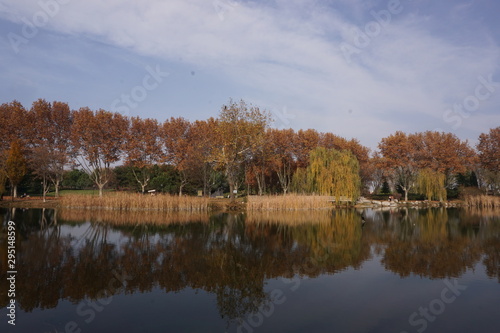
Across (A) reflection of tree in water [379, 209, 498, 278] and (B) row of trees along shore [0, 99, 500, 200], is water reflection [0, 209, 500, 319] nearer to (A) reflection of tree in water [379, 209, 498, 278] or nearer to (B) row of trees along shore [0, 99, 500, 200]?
(A) reflection of tree in water [379, 209, 498, 278]

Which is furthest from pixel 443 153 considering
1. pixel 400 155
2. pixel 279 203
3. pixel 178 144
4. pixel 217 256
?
pixel 217 256

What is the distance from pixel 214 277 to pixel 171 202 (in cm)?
2229

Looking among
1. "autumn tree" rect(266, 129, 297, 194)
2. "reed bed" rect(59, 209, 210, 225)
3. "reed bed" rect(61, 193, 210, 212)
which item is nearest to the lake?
"reed bed" rect(59, 209, 210, 225)

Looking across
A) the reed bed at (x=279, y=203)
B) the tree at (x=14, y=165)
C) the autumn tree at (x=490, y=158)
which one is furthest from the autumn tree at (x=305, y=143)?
the tree at (x=14, y=165)

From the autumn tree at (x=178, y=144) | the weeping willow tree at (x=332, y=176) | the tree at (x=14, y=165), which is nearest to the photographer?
the tree at (x=14, y=165)

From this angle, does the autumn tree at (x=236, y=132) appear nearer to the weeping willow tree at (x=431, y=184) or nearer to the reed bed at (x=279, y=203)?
the reed bed at (x=279, y=203)

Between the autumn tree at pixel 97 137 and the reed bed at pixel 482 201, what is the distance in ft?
146

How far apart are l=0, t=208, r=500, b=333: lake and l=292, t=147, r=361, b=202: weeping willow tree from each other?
21144mm

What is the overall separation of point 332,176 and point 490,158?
29.3 m

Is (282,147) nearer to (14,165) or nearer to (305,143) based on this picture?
(305,143)

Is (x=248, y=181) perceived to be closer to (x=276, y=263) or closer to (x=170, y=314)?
(x=276, y=263)

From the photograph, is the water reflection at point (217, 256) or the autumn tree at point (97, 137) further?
the autumn tree at point (97, 137)

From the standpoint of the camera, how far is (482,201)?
4362cm

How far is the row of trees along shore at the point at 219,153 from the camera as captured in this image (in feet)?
120
